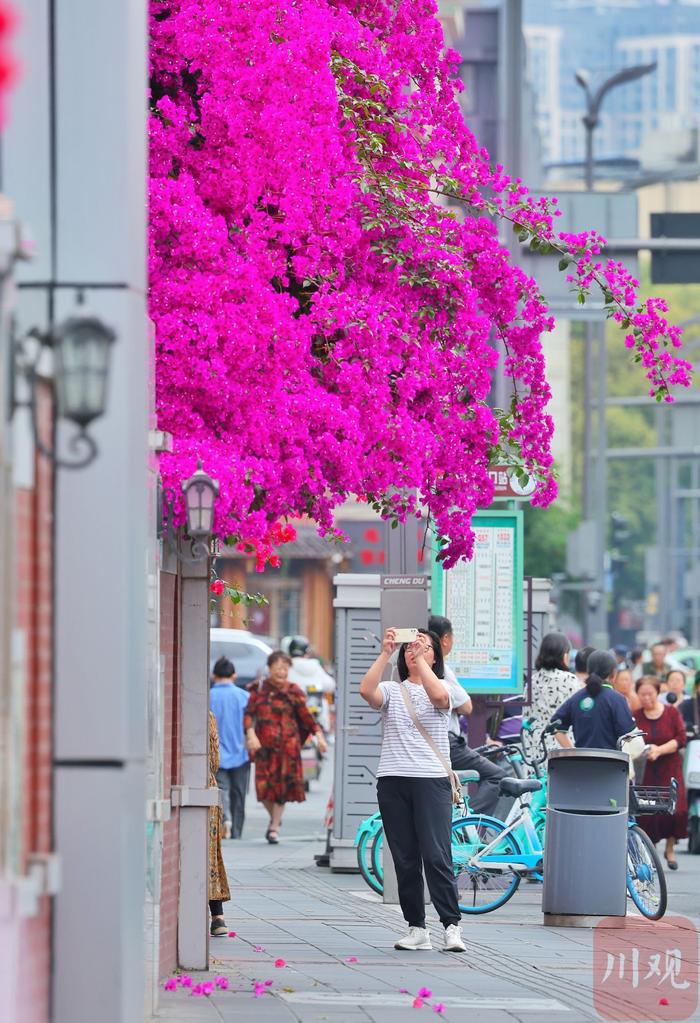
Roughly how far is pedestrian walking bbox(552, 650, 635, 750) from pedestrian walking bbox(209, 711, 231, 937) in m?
3.65

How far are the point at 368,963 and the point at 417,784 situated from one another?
0.94 metres

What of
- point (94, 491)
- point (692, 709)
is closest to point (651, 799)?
point (692, 709)

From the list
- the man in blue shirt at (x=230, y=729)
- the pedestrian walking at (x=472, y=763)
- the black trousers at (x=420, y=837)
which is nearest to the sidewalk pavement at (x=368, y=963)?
the black trousers at (x=420, y=837)

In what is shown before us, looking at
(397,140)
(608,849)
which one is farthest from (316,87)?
(608,849)

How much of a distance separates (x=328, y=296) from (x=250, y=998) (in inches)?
136

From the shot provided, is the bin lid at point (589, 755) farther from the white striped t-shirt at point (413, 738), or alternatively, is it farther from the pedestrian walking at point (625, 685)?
the pedestrian walking at point (625, 685)

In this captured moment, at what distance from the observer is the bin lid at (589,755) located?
1432 cm

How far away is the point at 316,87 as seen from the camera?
11258mm

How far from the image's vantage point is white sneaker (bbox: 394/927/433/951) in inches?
488

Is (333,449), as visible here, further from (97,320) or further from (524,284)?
(97,320)

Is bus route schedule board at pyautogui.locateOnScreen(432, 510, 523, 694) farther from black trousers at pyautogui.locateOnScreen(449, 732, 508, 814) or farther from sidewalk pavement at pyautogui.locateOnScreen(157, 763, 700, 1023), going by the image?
black trousers at pyautogui.locateOnScreen(449, 732, 508, 814)

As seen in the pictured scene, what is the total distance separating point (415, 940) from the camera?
488 inches

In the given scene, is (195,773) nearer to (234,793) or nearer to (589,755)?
(589,755)

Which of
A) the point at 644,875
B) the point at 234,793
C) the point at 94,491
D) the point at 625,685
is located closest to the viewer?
the point at 94,491
